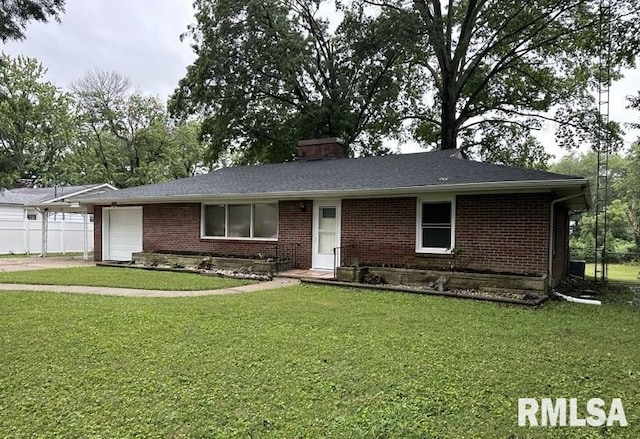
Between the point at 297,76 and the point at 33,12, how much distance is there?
55.9 ft

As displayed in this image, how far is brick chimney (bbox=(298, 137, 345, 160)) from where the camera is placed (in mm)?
16250

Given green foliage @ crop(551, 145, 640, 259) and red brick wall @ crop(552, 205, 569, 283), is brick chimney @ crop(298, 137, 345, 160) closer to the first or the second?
red brick wall @ crop(552, 205, 569, 283)

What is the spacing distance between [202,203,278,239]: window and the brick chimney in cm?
453

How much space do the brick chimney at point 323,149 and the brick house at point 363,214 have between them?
0.20 ft

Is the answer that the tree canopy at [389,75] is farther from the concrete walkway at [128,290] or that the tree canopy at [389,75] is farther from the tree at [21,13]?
the tree at [21,13]

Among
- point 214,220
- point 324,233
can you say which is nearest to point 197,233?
point 214,220

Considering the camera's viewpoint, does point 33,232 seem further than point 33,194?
No

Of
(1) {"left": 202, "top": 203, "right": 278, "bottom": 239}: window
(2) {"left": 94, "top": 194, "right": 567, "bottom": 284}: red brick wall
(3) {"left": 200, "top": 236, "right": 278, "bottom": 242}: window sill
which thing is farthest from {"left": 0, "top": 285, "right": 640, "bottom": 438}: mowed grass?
(1) {"left": 202, "top": 203, "right": 278, "bottom": 239}: window

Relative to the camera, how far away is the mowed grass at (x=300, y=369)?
289 centimetres

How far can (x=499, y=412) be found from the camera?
308cm

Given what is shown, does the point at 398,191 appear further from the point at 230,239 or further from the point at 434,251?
the point at 230,239

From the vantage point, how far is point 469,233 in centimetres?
957

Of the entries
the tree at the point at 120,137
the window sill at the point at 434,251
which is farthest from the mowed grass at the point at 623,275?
the tree at the point at 120,137

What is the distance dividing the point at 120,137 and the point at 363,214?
2772cm
